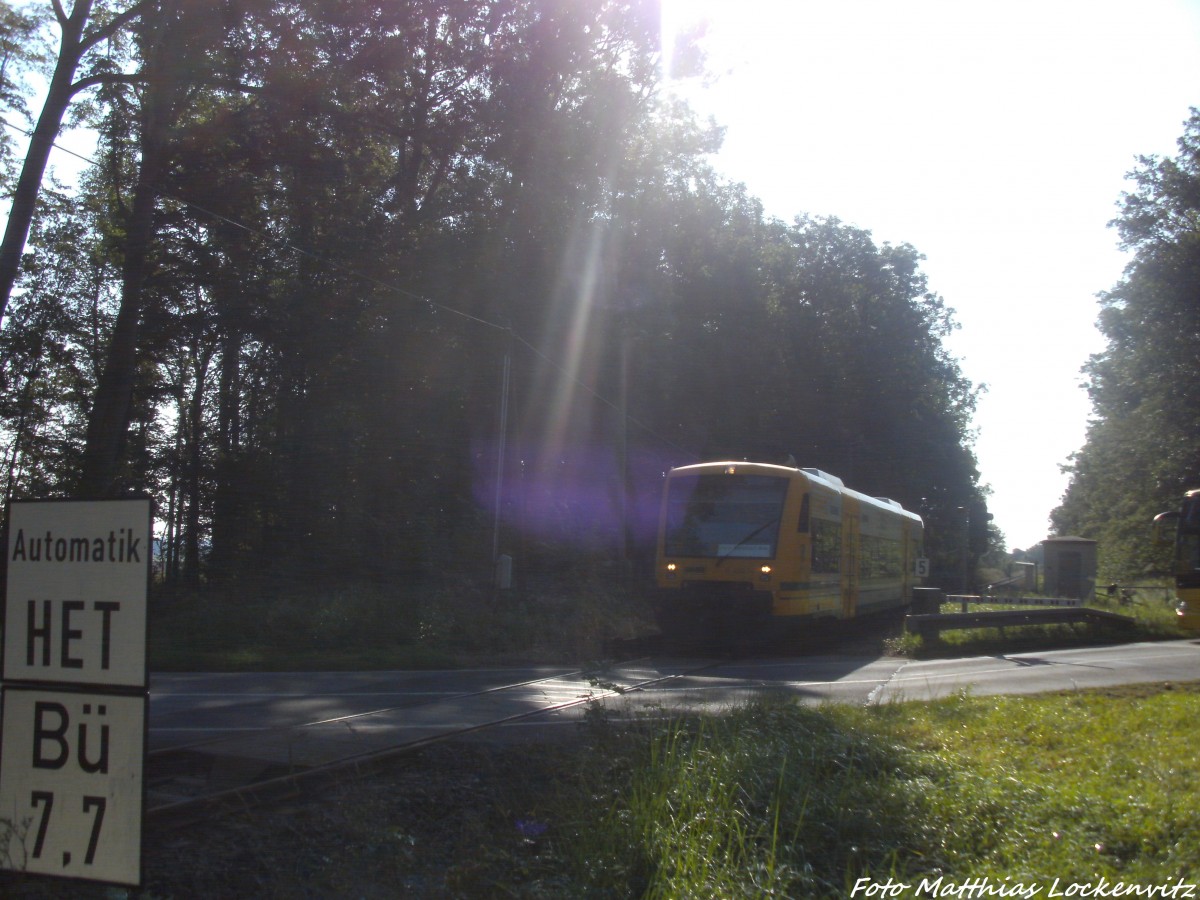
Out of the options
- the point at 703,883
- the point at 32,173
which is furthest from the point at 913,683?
the point at 32,173

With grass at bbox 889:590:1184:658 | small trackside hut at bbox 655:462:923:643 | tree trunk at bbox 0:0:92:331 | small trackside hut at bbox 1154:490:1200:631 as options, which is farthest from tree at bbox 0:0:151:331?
small trackside hut at bbox 1154:490:1200:631

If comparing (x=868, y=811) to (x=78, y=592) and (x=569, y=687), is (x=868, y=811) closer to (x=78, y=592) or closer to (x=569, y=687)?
(x=78, y=592)

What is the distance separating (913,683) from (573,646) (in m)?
7.79

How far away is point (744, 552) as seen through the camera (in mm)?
16922

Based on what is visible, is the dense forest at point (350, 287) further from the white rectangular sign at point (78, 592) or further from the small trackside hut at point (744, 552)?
the white rectangular sign at point (78, 592)

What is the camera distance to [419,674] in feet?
46.3

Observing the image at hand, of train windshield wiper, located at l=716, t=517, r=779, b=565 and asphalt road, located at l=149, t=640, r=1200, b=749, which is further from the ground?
train windshield wiper, located at l=716, t=517, r=779, b=565

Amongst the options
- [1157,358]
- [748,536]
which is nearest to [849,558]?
[748,536]

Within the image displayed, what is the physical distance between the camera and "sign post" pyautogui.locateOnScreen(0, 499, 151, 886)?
287cm

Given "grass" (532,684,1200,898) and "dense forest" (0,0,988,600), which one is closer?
"grass" (532,684,1200,898)

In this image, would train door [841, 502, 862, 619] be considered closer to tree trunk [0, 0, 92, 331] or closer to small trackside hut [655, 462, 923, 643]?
small trackside hut [655, 462, 923, 643]

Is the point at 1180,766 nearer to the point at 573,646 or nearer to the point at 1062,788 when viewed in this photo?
the point at 1062,788

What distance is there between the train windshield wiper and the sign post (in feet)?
47.6

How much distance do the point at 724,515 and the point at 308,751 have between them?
34.9ft
